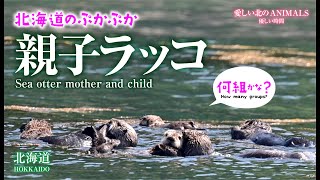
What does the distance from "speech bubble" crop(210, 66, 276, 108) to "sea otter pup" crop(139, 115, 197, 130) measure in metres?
1.42

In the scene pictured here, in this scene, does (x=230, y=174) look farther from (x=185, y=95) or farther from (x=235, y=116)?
(x=185, y=95)

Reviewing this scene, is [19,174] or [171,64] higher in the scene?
[171,64]

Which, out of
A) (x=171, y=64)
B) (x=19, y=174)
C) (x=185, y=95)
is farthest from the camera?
(x=185, y=95)

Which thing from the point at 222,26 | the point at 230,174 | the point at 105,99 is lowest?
the point at 230,174

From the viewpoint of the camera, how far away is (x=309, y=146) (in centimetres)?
1825

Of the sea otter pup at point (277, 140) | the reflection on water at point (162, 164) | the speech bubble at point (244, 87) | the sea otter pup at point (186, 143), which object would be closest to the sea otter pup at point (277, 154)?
the reflection on water at point (162, 164)

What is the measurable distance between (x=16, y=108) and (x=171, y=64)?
3.22m

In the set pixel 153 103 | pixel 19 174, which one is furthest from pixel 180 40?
pixel 19 174

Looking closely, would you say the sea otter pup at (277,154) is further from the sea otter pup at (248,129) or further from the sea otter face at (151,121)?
the sea otter face at (151,121)

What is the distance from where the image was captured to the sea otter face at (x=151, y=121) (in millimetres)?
18672

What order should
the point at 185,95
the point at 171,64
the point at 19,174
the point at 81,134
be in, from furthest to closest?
the point at 185,95
the point at 81,134
the point at 171,64
the point at 19,174

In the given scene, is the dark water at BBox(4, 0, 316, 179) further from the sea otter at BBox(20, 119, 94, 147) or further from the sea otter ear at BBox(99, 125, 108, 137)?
the sea otter ear at BBox(99, 125, 108, 137)

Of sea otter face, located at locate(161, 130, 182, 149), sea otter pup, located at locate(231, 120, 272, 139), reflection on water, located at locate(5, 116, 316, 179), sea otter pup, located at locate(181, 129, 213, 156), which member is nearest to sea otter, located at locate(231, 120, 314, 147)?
sea otter pup, located at locate(231, 120, 272, 139)

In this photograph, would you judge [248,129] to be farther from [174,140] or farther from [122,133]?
[122,133]
